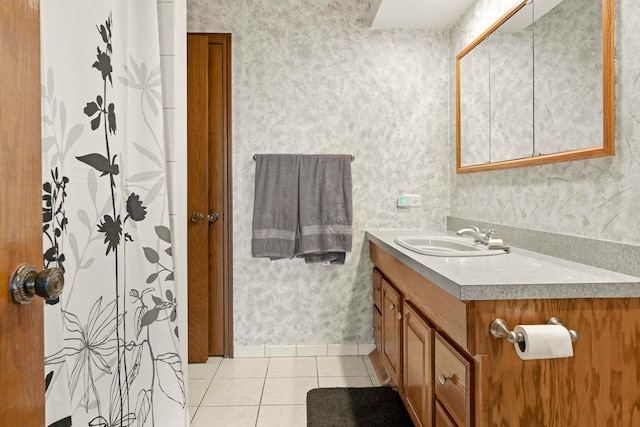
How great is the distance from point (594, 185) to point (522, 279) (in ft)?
1.80

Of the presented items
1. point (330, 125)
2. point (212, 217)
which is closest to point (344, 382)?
point (212, 217)

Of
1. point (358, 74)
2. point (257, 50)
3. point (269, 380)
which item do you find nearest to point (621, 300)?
point (269, 380)

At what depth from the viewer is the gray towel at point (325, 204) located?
248cm

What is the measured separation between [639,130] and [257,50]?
2107 millimetres

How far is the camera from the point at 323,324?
2.63 m

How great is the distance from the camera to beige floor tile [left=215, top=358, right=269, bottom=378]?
2.34 m

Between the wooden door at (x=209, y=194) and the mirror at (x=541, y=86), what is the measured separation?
60.4 inches

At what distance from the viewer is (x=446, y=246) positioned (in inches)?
80.9

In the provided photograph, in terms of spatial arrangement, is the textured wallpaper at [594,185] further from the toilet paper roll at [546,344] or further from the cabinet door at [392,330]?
the cabinet door at [392,330]

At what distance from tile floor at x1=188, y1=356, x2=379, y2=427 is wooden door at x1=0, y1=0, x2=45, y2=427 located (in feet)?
4.82

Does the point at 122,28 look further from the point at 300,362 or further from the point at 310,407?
the point at 300,362

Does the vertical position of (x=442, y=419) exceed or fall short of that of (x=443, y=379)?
it falls short

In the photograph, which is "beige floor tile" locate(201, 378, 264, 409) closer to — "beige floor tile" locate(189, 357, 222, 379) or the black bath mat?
"beige floor tile" locate(189, 357, 222, 379)

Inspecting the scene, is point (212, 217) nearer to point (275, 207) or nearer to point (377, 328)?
point (275, 207)
